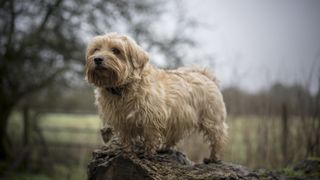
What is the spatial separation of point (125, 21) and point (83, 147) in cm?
511

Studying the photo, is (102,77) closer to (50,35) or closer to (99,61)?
(99,61)

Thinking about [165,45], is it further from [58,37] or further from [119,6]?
[58,37]

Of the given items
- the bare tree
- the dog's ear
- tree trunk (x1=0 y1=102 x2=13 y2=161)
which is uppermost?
the bare tree

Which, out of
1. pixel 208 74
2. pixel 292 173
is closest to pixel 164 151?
pixel 208 74

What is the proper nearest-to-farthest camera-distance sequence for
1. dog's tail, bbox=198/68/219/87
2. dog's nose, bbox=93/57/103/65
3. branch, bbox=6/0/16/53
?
dog's nose, bbox=93/57/103/65, dog's tail, bbox=198/68/219/87, branch, bbox=6/0/16/53

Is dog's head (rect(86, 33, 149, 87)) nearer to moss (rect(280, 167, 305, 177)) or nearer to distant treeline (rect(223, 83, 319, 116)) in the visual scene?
moss (rect(280, 167, 305, 177))

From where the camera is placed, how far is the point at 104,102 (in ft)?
17.3

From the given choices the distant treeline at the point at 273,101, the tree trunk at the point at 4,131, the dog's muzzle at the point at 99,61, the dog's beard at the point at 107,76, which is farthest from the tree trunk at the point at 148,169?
the tree trunk at the point at 4,131

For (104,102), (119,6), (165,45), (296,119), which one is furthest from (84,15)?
(104,102)

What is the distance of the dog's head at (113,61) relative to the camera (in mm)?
4855

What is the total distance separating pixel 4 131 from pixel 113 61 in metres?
12.9

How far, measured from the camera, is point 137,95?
509cm

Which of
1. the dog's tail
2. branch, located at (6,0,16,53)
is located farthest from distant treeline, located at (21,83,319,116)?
branch, located at (6,0,16,53)

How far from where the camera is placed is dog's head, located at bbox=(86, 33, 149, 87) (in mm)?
4855
